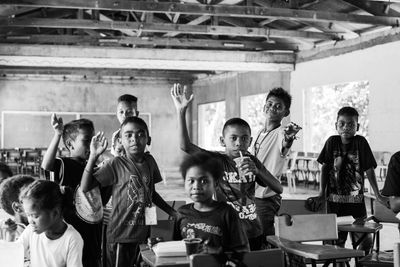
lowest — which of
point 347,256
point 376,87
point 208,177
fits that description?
point 347,256

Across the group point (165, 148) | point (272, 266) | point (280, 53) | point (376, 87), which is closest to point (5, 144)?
point (165, 148)

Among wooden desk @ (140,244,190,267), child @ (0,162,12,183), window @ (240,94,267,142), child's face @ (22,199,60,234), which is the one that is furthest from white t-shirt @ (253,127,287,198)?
window @ (240,94,267,142)

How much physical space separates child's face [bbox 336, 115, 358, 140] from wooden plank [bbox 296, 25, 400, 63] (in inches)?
214

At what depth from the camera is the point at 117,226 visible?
2863mm

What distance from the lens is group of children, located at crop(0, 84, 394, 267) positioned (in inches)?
90.0

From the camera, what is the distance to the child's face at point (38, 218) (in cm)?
224

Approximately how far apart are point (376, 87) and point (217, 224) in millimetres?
7477

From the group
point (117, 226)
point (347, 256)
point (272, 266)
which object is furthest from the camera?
point (117, 226)

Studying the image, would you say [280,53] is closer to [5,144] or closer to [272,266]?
[5,144]

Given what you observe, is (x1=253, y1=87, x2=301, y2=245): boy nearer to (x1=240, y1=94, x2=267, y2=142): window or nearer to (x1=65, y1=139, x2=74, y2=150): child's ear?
(x1=65, y1=139, x2=74, y2=150): child's ear

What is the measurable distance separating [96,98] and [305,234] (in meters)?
13.8

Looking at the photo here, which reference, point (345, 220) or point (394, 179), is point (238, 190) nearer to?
point (394, 179)

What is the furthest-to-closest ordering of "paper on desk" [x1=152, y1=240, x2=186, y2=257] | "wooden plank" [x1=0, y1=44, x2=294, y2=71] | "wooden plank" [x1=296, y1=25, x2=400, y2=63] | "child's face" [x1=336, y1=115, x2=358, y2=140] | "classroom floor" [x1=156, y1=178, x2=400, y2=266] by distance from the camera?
"wooden plank" [x1=0, y1=44, x2=294, y2=71], "wooden plank" [x1=296, y1=25, x2=400, y2=63], "classroom floor" [x1=156, y1=178, x2=400, y2=266], "child's face" [x1=336, y1=115, x2=358, y2=140], "paper on desk" [x1=152, y1=240, x2=186, y2=257]

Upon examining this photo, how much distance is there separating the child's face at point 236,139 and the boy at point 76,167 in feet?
2.75
